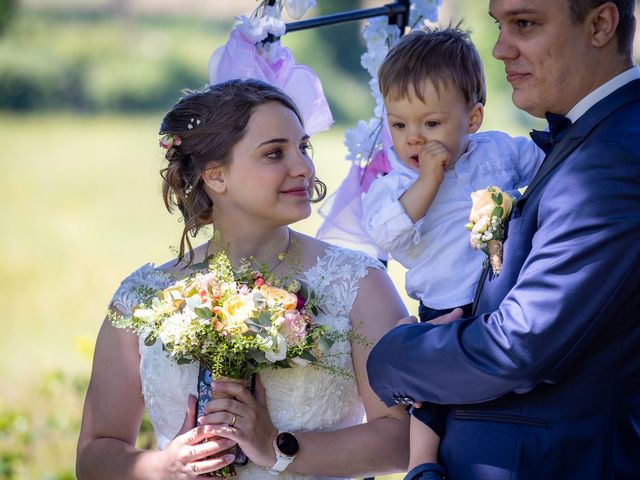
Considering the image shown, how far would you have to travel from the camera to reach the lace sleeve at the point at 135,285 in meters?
3.51

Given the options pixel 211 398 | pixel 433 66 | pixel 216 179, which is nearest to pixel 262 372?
pixel 211 398

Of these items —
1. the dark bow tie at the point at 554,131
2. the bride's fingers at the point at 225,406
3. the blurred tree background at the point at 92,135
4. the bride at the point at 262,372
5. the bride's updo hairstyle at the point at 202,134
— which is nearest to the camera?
the dark bow tie at the point at 554,131

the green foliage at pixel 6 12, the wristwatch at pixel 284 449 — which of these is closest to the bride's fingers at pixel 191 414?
the wristwatch at pixel 284 449

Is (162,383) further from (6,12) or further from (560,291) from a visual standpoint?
(6,12)

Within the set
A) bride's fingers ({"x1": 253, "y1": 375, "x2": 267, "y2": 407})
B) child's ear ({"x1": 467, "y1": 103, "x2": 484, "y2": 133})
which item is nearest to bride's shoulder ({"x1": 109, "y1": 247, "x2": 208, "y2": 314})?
bride's fingers ({"x1": 253, "y1": 375, "x2": 267, "y2": 407})

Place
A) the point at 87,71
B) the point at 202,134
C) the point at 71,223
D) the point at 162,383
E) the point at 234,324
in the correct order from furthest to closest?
the point at 87,71 < the point at 71,223 < the point at 202,134 < the point at 162,383 < the point at 234,324

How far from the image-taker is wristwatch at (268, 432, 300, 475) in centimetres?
315

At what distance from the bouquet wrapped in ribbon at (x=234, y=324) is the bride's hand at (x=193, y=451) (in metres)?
0.06

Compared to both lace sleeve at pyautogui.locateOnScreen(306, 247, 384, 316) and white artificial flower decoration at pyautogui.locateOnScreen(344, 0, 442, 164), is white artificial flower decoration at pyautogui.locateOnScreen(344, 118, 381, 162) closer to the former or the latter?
white artificial flower decoration at pyautogui.locateOnScreen(344, 0, 442, 164)

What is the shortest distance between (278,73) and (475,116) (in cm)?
92

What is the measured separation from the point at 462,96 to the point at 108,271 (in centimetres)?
1233

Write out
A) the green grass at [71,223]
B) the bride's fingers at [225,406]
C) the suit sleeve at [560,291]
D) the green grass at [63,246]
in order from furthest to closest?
the green grass at [71,223] < the green grass at [63,246] < the bride's fingers at [225,406] < the suit sleeve at [560,291]

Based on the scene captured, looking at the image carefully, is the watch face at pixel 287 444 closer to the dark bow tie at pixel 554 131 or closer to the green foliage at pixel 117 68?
the dark bow tie at pixel 554 131

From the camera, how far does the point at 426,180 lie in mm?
3148
